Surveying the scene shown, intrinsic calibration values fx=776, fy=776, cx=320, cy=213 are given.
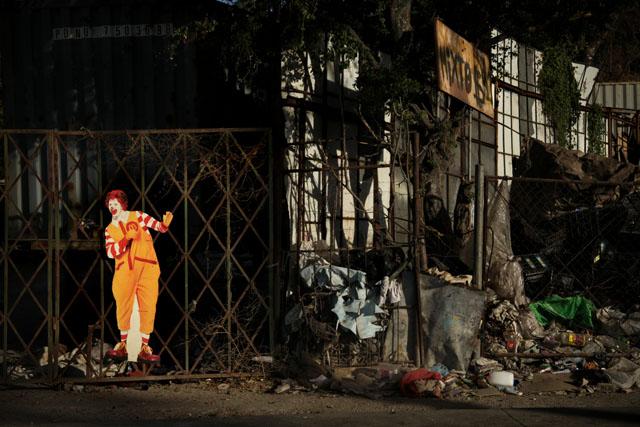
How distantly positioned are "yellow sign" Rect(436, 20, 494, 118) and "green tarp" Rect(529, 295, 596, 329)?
2605 millimetres

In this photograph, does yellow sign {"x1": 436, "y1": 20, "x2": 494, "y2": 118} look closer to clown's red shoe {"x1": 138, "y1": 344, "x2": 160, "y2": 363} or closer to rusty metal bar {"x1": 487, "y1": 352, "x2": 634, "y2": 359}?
rusty metal bar {"x1": 487, "y1": 352, "x2": 634, "y2": 359}

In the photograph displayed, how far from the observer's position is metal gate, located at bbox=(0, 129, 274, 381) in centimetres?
785

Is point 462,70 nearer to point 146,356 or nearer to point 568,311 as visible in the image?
point 568,311

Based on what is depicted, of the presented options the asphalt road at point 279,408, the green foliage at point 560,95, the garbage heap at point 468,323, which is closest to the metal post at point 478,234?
the garbage heap at point 468,323

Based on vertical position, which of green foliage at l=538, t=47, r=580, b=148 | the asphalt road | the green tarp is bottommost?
the asphalt road

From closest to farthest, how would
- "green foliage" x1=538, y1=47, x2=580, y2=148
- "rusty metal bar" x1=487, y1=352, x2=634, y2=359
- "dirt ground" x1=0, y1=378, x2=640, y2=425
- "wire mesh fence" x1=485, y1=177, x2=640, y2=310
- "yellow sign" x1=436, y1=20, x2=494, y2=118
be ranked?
1. "dirt ground" x1=0, y1=378, x2=640, y2=425
2. "rusty metal bar" x1=487, y1=352, x2=634, y2=359
3. "yellow sign" x1=436, y1=20, x2=494, y2=118
4. "wire mesh fence" x1=485, y1=177, x2=640, y2=310
5. "green foliage" x1=538, y1=47, x2=580, y2=148

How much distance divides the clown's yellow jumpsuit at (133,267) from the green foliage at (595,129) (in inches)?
569

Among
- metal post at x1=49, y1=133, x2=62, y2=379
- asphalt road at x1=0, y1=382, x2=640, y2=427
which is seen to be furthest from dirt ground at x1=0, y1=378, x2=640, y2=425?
metal post at x1=49, y1=133, x2=62, y2=379

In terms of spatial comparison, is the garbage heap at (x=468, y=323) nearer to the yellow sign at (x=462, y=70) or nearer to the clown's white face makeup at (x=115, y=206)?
→ the yellow sign at (x=462, y=70)

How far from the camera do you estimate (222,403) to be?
725 centimetres

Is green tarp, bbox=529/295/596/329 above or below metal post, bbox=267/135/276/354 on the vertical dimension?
below

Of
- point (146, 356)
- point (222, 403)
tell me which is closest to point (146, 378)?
point (146, 356)

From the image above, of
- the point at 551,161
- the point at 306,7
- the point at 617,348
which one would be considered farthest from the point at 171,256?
the point at 551,161

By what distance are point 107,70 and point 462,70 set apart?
463 centimetres
